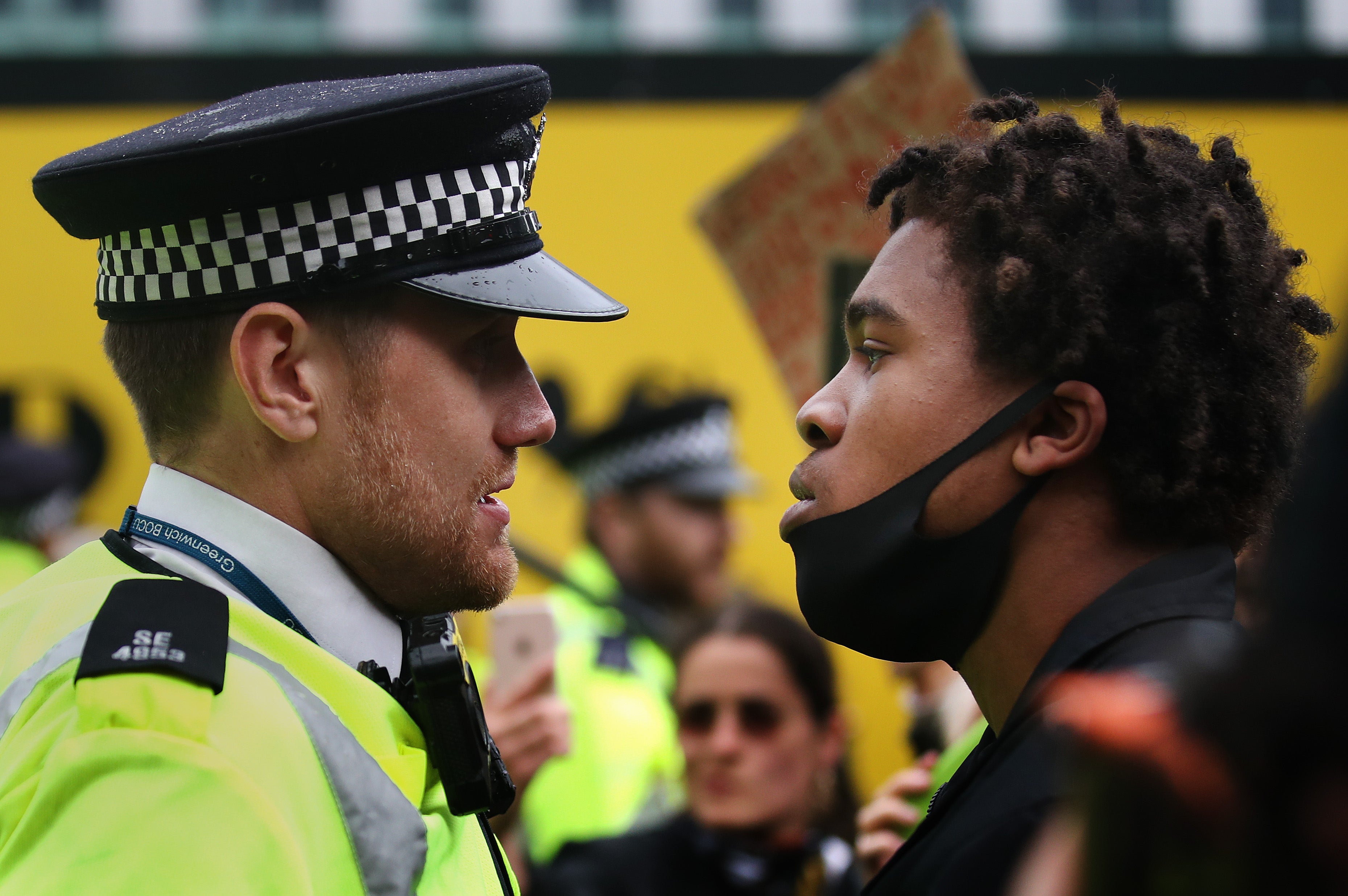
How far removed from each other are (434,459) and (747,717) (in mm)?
2025

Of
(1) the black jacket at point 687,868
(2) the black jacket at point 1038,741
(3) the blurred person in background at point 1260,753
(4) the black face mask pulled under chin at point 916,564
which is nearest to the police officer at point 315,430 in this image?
(4) the black face mask pulled under chin at point 916,564

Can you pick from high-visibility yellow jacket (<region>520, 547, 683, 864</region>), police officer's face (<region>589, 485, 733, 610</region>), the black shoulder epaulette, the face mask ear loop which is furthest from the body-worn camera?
police officer's face (<region>589, 485, 733, 610</region>)

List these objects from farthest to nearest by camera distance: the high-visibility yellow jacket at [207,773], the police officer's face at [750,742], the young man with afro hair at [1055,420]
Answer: the police officer's face at [750,742], the young man with afro hair at [1055,420], the high-visibility yellow jacket at [207,773]

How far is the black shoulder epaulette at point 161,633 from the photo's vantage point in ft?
4.50

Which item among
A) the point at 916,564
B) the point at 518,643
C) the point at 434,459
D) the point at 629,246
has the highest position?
the point at 434,459

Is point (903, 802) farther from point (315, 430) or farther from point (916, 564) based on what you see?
point (315, 430)

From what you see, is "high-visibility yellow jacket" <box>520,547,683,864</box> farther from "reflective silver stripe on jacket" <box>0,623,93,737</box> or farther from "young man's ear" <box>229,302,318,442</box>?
"reflective silver stripe on jacket" <box>0,623,93,737</box>

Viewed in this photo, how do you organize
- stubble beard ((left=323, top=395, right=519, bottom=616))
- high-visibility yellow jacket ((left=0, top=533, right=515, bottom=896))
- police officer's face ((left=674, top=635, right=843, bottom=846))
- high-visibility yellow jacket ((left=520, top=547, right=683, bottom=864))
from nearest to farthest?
1. high-visibility yellow jacket ((left=0, top=533, right=515, bottom=896))
2. stubble beard ((left=323, top=395, right=519, bottom=616))
3. police officer's face ((left=674, top=635, right=843, bottom=846))
4. high-visibility yellow jacket ((left=520, top=547, right=683, bottom=864))

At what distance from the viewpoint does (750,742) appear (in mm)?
3555

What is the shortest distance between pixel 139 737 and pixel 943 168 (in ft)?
4.17

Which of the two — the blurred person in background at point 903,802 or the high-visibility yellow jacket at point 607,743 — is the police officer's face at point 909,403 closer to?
the blurred person in background at point 903,802

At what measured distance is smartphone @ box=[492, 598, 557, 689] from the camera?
3244 millimetres

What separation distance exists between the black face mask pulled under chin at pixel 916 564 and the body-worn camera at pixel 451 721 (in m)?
0.49

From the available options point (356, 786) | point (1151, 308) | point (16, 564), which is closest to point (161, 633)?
point (356, 786)
